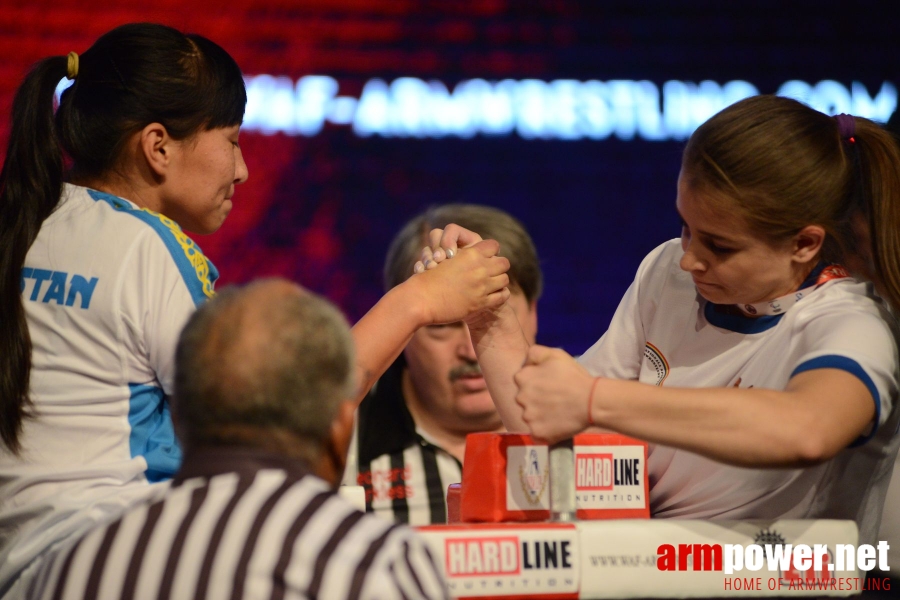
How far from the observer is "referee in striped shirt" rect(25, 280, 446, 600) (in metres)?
0.95

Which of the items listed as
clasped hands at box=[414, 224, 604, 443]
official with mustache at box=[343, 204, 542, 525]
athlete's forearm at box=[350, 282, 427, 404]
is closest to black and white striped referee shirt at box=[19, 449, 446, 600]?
clasped hands at box=[414, 224, 604, 443]

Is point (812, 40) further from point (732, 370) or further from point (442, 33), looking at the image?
point (732, 370)

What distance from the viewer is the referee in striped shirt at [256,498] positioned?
955 mm

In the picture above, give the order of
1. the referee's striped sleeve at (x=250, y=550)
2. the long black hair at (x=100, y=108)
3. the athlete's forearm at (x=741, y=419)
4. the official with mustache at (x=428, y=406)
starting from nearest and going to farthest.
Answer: the referee's striped sleeve at (x=250, y=550) < the athlete's forearm at (x=741, y=419) < the long black hair at (x=100, y=108) < the official with mustache at (x=428, y=406)

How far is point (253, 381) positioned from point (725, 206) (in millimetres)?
1002

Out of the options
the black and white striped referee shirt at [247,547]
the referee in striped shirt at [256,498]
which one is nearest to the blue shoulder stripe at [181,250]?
the referee in striped shirt at [256,498]

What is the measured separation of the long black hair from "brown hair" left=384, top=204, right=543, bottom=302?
120 centimetres

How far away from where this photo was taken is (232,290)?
44.1 inches

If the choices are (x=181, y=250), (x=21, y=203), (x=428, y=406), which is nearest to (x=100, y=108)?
(x=21, y=203)

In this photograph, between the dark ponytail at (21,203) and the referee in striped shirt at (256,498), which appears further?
the dark ponytail at (21,203)

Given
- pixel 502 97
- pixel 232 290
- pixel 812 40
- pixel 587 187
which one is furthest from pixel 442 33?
pixel 232 290

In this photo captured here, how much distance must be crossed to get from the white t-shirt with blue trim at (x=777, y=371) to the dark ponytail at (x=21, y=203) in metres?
1.20

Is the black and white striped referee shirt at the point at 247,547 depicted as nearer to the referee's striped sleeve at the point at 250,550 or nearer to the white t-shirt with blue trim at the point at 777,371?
the referee's striped sleeve at the point at 250,550

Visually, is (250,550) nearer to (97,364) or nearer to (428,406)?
(97,364)
